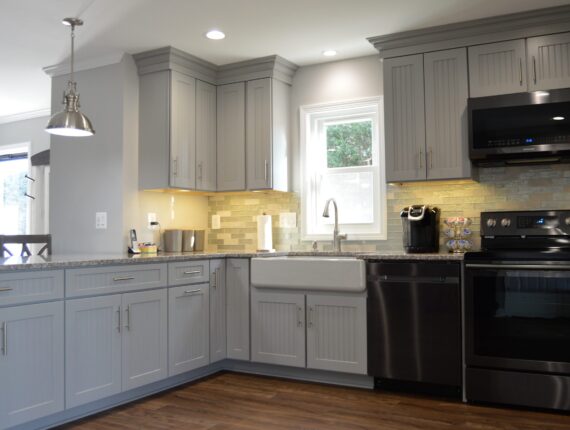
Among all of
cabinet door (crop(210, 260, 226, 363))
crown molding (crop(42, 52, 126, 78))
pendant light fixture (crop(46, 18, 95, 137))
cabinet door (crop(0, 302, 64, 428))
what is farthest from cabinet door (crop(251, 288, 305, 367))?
crown molding (crop(42, 52, 126, 78))

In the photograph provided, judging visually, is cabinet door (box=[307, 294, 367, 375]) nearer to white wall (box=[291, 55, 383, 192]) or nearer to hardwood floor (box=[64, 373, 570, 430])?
hardwood floor (box=[64, 373, 570, 430])

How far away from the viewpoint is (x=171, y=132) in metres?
4.21

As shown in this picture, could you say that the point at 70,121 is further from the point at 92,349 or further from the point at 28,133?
the point at 28,133

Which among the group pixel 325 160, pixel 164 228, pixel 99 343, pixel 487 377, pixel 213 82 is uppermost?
pixel 213 82

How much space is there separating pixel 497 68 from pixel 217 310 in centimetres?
240

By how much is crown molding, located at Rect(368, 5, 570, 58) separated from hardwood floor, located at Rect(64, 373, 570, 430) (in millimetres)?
2201

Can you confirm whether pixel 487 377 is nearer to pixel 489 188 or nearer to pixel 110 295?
pixel 489 188

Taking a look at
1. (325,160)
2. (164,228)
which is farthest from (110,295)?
(325,160)

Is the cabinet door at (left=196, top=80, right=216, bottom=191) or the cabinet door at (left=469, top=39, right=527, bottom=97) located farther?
the cabinet door at (left=196, top=80, right=216, bottom=191)

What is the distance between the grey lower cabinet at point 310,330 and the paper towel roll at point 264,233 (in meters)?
0.57

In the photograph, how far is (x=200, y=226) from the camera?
192 inches

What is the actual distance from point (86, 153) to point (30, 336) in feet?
6.32

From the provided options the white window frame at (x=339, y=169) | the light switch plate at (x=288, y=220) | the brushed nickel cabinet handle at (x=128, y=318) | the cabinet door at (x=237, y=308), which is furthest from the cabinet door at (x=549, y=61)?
the brushed nickel cabinet handle at (x=128, y=318)

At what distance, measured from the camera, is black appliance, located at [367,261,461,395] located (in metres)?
3.36
